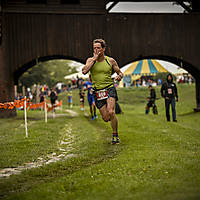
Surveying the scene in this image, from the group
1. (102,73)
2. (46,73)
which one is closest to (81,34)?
(102,73)

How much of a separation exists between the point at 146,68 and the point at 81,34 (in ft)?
44.8

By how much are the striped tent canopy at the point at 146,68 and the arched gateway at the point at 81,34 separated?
10513mm

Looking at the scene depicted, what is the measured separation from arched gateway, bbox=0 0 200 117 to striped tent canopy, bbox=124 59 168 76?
34.5ft

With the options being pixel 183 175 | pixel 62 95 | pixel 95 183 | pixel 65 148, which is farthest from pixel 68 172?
pixel 62 95

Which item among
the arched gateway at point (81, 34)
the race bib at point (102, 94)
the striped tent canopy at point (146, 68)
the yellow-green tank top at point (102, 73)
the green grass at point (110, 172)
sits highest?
the arched gateway at point (81, 34)

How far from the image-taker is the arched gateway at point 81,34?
18.9m

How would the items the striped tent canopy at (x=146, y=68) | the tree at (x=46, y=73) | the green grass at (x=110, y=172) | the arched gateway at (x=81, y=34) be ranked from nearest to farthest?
the green grass at (x=110, y=172) < the arched gateway at (x=81, y=34) < the striped tent canopy at (x=146, y=68) < the tree at (x=46, y=73)

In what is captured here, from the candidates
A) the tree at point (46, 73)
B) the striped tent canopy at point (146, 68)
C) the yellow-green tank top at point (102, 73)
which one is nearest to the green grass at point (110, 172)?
the yellow-green tank top at point (102, 73)

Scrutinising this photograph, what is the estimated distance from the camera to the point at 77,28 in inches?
758

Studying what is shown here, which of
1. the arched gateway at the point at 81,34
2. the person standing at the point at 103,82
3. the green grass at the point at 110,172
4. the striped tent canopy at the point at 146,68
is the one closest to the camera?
the green grass at the point at 110,172

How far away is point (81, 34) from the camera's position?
19266mm

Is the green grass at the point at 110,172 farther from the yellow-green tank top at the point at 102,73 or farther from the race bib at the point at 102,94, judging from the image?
the yellow-green tank top at the point at 102,73

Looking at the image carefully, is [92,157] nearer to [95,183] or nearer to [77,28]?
[95,183]

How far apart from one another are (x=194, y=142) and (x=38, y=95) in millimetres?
24009
